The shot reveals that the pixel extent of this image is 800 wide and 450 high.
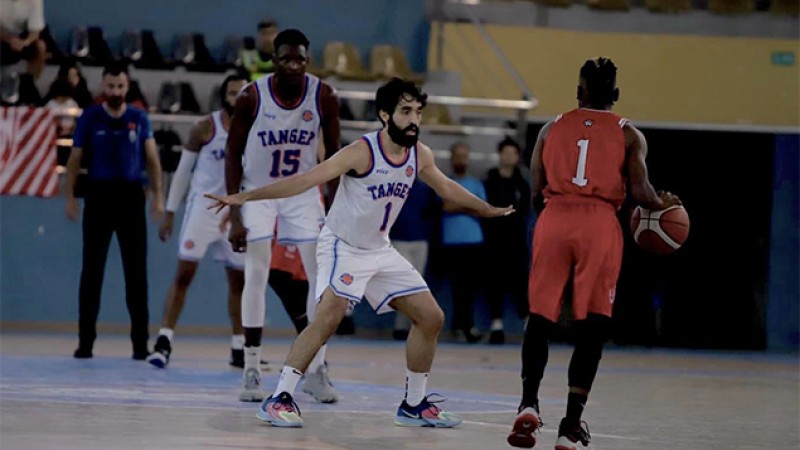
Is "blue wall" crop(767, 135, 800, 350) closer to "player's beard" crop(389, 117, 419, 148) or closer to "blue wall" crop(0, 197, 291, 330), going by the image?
"blue wall" crop(0, 197, 291, 330)

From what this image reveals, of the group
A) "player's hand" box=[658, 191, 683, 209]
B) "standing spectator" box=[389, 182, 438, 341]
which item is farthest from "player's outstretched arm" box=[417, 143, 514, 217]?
"standing spectator" box=[389, 182, 438, 341]

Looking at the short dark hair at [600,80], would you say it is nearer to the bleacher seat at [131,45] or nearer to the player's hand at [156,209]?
the player's hand at [156,209]

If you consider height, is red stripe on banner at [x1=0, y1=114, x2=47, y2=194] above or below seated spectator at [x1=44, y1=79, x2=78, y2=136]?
below

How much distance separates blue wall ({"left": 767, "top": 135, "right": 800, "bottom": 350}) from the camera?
61.2 feet

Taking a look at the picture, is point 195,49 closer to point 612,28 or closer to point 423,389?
point 612,28

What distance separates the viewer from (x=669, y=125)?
18250mm

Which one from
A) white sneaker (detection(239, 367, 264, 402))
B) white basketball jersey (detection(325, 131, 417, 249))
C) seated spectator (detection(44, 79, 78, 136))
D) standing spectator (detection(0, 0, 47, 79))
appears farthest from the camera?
standing spectator (detection(0, 0, 47, 79))

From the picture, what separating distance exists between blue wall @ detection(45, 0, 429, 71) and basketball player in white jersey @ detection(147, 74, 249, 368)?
7799mm

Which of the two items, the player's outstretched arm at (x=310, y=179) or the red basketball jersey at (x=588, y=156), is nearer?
the red basketball jersey at (x=588, y=156)

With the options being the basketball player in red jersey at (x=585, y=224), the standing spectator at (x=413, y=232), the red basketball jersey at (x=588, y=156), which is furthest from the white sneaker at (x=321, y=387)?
the standing spectator at (x=413, y=232)

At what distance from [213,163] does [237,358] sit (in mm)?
1483

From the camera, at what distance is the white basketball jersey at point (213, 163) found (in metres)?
11.3

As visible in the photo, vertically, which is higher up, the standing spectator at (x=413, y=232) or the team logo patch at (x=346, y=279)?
the team logo patch at (x=346, y=279)

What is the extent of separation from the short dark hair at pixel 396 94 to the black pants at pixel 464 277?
8923mm
